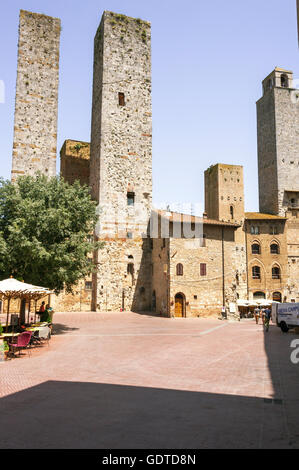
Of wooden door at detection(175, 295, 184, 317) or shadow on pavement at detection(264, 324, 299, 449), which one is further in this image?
wooden door at detection(175, 295, 184, 317)

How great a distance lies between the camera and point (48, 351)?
13.9 metres

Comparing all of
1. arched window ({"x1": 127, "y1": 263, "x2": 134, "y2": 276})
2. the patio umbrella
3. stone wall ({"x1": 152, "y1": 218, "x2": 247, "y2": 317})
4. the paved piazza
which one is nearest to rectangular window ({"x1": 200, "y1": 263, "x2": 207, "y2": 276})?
stone wall ({"x1": 152, "y1": 218, "x2": 247, "y2": 317})

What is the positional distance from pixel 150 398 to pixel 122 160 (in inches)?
1154

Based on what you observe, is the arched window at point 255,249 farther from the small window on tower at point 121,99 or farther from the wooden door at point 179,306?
the small window on tower at point 121,99

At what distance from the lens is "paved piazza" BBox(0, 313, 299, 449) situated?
5.59m

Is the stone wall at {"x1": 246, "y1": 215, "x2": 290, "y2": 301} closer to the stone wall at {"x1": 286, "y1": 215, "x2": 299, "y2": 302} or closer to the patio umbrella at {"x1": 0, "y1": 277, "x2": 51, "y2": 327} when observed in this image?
the stone wall at {"x1": 286, "y1": 215, "x2": 299, "y2": 302}

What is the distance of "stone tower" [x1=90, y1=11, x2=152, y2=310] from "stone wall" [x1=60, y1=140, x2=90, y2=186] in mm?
6314

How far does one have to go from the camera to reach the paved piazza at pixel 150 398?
18.3 ft

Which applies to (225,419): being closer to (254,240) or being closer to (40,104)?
(40,104)

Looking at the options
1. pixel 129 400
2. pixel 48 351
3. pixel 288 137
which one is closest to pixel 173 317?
pixel 48 351

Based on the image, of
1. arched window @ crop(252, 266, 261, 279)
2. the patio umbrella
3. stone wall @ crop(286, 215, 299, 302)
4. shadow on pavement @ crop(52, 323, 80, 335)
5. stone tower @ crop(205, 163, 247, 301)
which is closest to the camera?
the patio umbrella

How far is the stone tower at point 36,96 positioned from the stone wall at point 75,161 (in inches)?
371

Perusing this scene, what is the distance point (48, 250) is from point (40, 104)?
1968 centimetres

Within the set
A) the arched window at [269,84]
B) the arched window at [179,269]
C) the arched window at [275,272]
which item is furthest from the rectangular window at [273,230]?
the arched window at [269,84]
